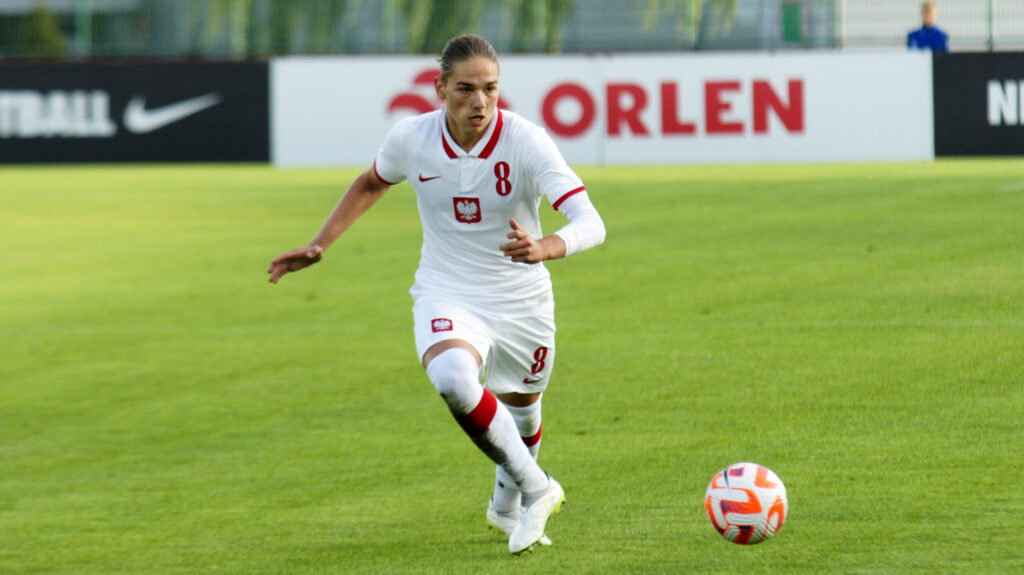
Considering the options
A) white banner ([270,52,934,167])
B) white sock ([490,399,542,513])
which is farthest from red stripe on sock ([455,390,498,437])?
white banner ([270,52,934,167])

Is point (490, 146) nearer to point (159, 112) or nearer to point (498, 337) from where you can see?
point (498, 337)

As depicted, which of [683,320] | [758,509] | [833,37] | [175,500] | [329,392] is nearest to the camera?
[758,509]

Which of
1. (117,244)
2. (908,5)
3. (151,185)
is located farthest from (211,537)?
(908,5)

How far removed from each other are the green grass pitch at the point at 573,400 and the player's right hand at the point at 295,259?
43.6 inches

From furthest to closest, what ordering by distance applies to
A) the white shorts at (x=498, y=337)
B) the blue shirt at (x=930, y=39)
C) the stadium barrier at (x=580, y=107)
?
1. the blue shirt at (x=930, y=39)
2. the stadium barrier at (x=580, y=107)
3. the white shorts at (x=498, y=337)

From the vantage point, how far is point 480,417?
5574 millimetres

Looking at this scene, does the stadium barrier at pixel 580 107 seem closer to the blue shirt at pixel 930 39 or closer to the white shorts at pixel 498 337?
the blue shirt at pixel 930 39

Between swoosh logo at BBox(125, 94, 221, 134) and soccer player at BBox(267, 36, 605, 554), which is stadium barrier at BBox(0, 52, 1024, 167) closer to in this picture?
swoosh logo at BBox(125, 94, 221, 134)

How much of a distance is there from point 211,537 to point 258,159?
2078 cm

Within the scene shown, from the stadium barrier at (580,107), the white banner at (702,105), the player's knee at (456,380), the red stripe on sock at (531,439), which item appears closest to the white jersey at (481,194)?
the player's knee at (456,380)

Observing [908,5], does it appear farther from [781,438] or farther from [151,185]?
[781,438]

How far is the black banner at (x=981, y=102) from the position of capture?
22.6 metres

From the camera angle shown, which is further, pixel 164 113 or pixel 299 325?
pixel 164 113

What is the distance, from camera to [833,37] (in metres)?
25.8
